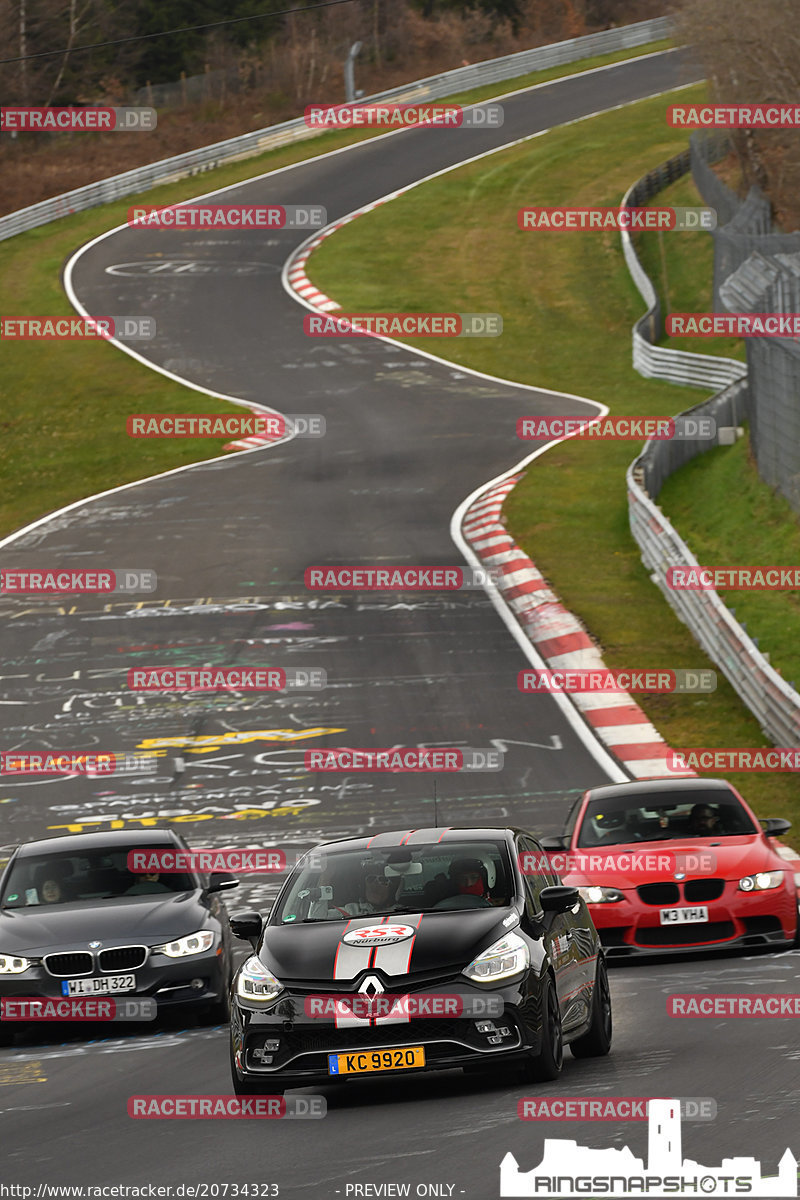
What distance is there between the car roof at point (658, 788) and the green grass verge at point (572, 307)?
12.2ft

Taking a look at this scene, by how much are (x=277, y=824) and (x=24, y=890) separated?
216 inches

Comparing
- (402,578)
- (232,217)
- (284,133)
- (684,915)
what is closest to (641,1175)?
(684,915)

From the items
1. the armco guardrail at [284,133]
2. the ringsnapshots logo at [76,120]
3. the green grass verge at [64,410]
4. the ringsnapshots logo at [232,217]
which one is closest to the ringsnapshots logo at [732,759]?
the green grass verge at [64,410]

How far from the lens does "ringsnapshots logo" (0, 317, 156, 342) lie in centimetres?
4844

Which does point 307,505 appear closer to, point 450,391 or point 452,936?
point 450,391

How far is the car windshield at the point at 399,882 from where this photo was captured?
9500 mm

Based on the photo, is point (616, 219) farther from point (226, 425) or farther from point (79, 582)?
point (79, 582)

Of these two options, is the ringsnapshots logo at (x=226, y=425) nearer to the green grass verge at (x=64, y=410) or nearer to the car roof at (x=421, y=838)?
the green grass verge at (x=64, y=410)

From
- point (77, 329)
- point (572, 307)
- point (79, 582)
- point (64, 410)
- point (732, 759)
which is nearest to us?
point (732, 759)

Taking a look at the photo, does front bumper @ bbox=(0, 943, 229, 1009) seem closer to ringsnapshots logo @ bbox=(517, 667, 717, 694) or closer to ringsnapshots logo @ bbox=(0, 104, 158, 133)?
ringsnapshots logo @ bbox=(517, 667, 717, 694)

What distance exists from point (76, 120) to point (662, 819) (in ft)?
215

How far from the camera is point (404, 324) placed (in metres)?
49.4

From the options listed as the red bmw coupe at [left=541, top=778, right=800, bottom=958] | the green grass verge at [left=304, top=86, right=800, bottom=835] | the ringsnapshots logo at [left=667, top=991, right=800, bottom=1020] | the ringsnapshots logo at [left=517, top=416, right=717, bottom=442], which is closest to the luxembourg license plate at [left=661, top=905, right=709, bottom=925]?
the red bmw coupe at [left=541, top=778, right=800, bottom=958]

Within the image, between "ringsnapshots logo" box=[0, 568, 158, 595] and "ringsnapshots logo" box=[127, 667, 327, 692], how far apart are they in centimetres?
444
